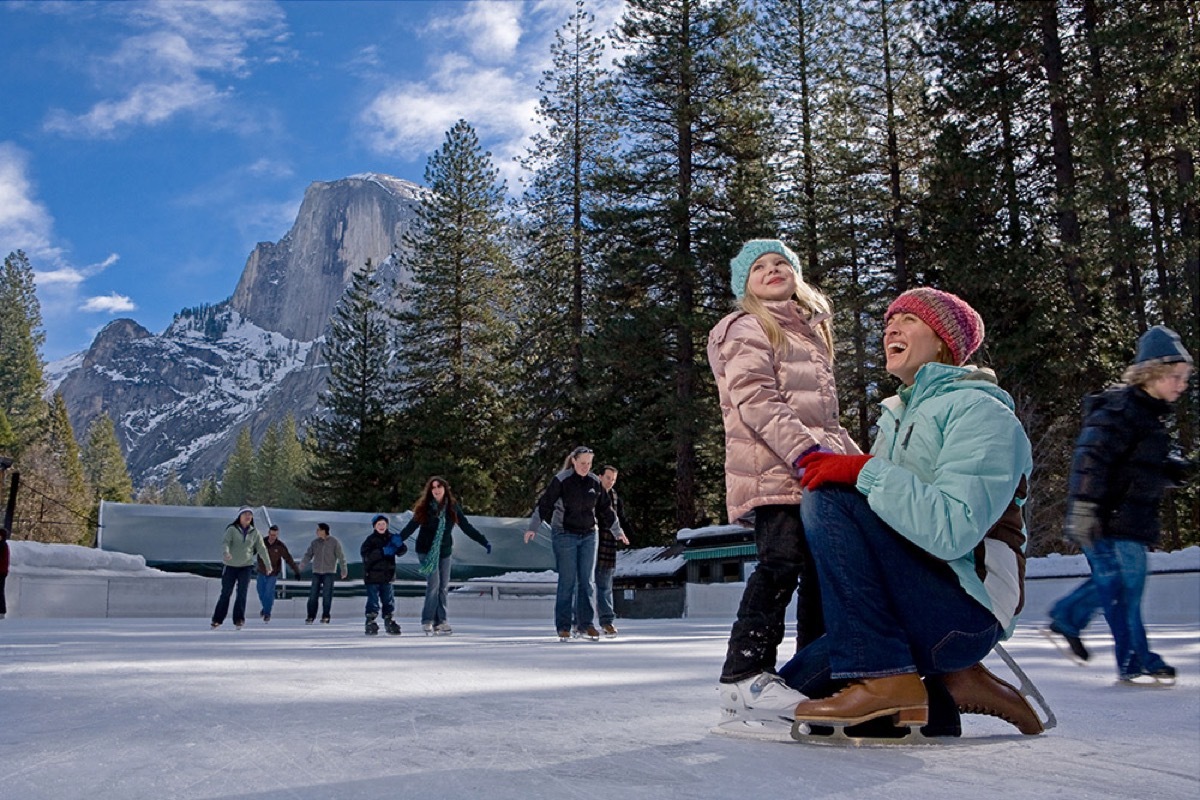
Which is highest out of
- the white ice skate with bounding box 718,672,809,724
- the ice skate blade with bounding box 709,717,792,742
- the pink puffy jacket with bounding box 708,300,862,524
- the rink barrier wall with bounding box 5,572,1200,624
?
the pink puffy jacket with bounding box 708,300,862,524

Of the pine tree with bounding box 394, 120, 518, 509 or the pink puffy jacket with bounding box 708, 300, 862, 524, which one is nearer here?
the pink puffy jacket with bounding box 708, 300, 862, 524

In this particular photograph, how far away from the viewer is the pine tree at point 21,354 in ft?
203

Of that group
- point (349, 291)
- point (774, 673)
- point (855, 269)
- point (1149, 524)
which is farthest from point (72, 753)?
point (349, 291)

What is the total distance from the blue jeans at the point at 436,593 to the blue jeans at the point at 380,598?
89 centimetres

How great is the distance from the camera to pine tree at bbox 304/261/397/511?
128ft

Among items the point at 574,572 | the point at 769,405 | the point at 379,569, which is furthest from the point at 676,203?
the point at 769,405

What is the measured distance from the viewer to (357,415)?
43031 millimetres

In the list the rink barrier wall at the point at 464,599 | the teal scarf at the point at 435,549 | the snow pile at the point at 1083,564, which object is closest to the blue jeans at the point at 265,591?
the rink barrier wall at the point at 464,599

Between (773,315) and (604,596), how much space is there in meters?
7.57

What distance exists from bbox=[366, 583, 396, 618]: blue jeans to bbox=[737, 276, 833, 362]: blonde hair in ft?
29.2

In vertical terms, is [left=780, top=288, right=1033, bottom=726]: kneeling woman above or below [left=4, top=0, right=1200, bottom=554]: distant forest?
below

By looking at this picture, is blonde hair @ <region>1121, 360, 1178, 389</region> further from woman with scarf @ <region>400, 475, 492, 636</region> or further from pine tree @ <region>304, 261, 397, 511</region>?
pine tree @ <region>304, 261, 397, 511</region>

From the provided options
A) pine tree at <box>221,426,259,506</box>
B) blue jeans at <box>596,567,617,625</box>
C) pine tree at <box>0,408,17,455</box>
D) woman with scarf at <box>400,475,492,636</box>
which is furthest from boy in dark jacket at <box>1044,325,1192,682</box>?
pine tree at <box>221,426,259,506</box>

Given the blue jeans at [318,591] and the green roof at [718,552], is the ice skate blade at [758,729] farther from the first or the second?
the green roof at [718,552]
